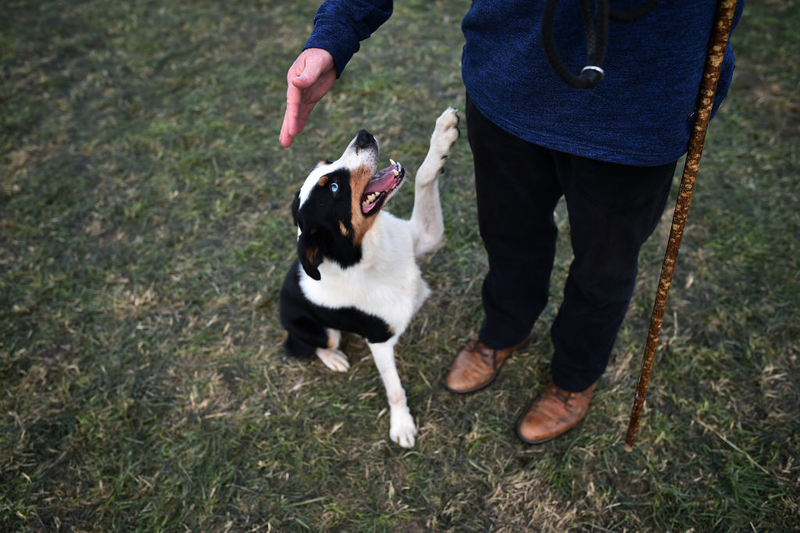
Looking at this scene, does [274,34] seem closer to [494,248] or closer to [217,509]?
[494,248]

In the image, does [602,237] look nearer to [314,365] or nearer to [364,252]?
[364,252]

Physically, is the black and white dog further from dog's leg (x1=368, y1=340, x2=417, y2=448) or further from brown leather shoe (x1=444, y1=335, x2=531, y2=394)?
brown leather shoe (x1=444, y1=335, x2=531, y2=394)

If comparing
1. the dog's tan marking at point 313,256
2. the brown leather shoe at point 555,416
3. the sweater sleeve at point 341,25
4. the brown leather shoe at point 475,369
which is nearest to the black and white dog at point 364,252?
the dog's tan marking at point 313,256

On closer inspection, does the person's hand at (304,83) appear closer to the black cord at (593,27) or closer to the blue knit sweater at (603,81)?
the blue knit sweater at (603,81)

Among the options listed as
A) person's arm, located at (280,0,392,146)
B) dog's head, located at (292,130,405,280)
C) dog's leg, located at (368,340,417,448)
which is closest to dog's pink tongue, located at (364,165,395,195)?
dog's head, located at (292,130,405,280)

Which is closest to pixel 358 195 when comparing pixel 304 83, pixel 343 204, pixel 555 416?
pixel 343 204

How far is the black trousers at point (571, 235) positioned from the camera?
1.53 m

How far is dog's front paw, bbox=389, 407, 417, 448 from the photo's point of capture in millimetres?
2445

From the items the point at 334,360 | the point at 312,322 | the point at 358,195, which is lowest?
the point at 334,360

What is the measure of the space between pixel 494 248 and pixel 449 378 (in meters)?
0.80

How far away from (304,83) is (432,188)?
2.96 ft

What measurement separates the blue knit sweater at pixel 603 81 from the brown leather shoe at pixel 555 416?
1.32 m

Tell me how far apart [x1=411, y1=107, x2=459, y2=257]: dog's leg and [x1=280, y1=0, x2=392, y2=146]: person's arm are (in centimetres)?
48

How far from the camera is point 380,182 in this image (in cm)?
214
